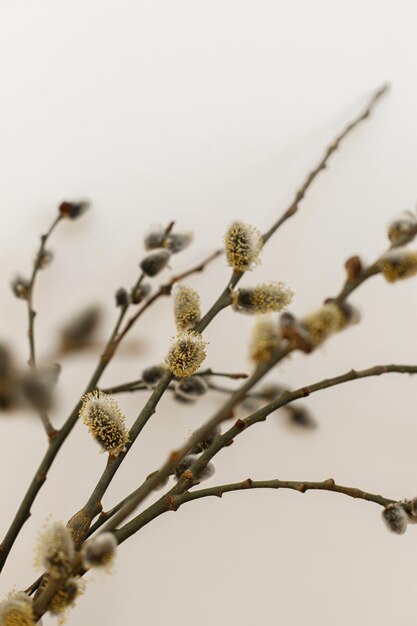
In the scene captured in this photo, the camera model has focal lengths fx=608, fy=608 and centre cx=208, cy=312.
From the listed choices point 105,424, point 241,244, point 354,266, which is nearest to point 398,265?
point 354,266

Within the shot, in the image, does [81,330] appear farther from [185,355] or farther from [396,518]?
[396,518]

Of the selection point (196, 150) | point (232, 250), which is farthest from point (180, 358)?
point (196, 150)

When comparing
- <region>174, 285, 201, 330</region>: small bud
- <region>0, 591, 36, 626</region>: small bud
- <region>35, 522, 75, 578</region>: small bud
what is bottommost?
<region>0, 591, 36, 626</region>: small bud

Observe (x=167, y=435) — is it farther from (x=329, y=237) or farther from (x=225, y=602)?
(x=329, y=237)

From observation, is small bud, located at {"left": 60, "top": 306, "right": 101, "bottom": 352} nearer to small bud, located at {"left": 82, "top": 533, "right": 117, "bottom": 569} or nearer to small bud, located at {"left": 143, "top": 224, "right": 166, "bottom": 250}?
small bud, located at {"left": 143, "top": 224, "right": 166, "bottom": 250}

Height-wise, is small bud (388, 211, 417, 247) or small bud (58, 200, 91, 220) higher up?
small bud (58, 200, 91, 220)

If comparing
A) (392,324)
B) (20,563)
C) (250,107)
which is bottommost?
(20,563)

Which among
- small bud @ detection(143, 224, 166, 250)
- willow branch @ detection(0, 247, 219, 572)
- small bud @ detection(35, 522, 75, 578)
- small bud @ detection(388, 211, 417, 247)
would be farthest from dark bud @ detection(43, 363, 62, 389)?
small bud @ detection(388, 211, 417, 247)
